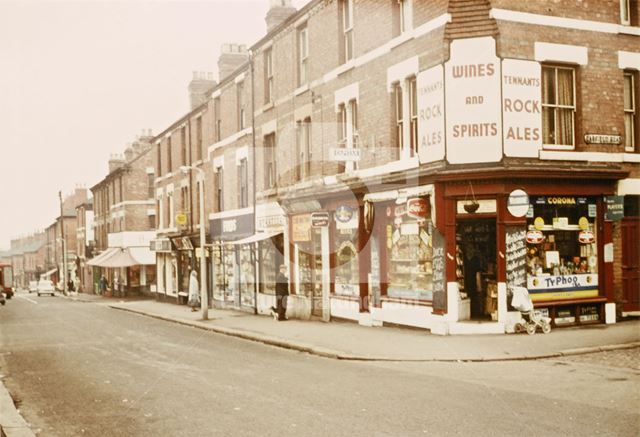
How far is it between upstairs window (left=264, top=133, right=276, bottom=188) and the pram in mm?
12216

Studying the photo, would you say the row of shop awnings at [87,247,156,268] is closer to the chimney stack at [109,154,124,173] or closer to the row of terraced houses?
the chimney stack at [109,154,124,173]

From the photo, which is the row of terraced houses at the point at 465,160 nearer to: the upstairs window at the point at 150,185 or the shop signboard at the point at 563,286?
the shop signboard at the point at 563,286

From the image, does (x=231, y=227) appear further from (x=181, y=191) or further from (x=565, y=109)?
(x=565, y=109)

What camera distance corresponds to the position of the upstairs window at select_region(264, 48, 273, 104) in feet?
86.7

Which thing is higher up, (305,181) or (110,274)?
(305,181)

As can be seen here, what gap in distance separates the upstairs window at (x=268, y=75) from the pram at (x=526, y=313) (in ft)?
44.9

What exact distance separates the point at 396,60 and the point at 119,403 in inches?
473

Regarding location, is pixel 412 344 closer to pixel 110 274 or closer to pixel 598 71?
pixel 598 71

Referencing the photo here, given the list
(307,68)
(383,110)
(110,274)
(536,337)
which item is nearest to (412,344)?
(536,337)

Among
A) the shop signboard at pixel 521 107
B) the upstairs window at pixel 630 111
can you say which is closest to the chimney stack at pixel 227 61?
the shop signboard at pixel 521 107

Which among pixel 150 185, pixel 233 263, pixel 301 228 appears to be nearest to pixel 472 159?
pixel 301 228

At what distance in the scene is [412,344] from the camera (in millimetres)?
15422

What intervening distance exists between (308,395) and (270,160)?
56.9 feet

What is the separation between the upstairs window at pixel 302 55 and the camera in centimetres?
2366
